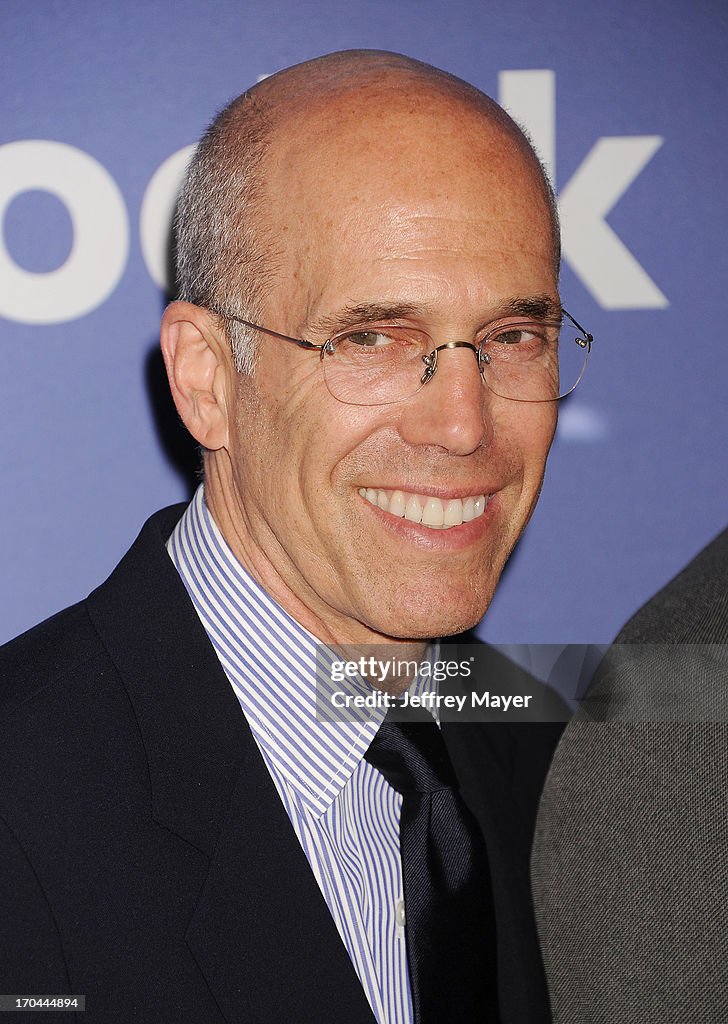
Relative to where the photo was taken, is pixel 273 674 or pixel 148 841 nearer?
pixel 148 841

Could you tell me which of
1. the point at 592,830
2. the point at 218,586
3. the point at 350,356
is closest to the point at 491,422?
the point at 350,356

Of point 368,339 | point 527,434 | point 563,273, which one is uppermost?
point 563,273

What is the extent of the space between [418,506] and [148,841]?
61 centimetres

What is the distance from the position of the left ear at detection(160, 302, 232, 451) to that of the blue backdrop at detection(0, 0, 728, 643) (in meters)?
0.46

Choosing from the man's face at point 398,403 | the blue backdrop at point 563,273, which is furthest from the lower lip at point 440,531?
the blue backdrop at point 563,273

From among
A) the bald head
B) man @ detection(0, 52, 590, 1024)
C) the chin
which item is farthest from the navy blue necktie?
the bald head

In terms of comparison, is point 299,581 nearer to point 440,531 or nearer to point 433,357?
point 440,531

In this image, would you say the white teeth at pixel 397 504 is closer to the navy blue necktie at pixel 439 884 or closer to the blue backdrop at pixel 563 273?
the navy blue necktie at pixel 439 884

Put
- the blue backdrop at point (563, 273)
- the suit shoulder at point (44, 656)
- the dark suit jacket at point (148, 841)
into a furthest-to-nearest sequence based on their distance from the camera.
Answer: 1. the blue backdrop at point (563, 273)
2. the suit shoulder at point (44, 656)
3. the dark suit jacket at point (148, 841)

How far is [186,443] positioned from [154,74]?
0.74 m

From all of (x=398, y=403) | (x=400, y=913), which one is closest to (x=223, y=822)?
(x=400, y=913)

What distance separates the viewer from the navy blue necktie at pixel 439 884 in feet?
4.91

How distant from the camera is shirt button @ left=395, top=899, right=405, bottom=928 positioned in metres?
1.55

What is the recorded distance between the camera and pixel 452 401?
4.81ft
